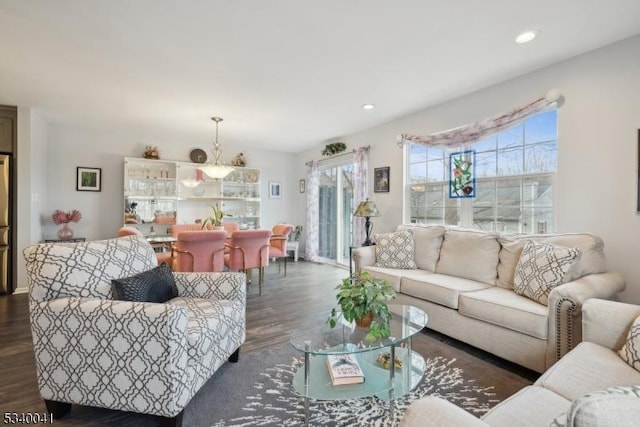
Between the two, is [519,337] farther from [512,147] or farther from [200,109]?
[200,109]

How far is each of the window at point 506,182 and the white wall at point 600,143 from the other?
0.49ft

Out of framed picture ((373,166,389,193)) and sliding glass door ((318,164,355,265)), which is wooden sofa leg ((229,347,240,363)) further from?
sliding glass door ((318,164,355,265))

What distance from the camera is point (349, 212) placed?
5.98 meters

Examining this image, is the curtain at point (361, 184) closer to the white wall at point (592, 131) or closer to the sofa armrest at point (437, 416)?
the white wall at point (592, 131)

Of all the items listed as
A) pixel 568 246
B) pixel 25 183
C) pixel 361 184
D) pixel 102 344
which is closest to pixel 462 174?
pixel 568 246

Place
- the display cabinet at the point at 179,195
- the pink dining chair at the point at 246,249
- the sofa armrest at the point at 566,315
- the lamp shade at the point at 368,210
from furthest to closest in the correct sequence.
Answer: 1. the display cabinet at the point at 179,195
2. the lamp shade at the point at 368,210
3. the pink dining chair at the point at 246,249
4. the sofa armrest at the point at 566,315

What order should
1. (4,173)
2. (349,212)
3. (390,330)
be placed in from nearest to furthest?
(390,330) → (4,173) → (349,212)

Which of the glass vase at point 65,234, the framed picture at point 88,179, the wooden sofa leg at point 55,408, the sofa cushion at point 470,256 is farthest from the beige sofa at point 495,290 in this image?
the framed picture at point 88,179

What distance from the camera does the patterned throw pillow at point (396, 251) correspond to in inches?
137

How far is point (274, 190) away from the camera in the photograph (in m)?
7.09

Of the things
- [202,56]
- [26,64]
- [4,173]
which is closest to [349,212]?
[202,56]

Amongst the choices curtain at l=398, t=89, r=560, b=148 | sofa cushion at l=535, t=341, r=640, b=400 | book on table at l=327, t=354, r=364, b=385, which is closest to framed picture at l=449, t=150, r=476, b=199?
curtain at l=398, t=89, r=560, b=148

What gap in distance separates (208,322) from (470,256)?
8.17 feet

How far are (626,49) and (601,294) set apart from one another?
197cm
